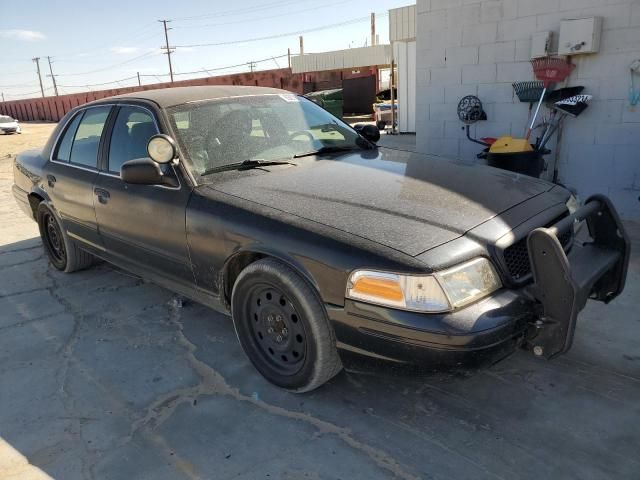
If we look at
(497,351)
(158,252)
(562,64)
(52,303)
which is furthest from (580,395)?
(562,64)

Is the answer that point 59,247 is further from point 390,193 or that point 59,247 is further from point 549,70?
point 549,70

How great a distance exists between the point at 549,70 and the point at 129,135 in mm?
4652

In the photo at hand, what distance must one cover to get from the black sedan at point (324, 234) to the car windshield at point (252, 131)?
1 centimetres

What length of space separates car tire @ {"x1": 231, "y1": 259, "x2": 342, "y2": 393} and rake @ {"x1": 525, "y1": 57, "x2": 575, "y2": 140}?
449cm

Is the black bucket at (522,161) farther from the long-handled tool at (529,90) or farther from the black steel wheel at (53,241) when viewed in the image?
the black steel wheel at (53,241)

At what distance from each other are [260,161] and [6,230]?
5.17 metres

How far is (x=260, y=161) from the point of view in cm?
331

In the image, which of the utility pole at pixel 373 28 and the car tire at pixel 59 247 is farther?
the utility pole at pixel 373 28

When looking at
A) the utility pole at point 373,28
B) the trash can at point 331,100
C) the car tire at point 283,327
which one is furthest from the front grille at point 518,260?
the utility pole at point 373,28

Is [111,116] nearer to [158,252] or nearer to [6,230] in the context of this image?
[158,252]

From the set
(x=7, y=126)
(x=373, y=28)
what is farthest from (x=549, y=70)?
(x=373, y=28)

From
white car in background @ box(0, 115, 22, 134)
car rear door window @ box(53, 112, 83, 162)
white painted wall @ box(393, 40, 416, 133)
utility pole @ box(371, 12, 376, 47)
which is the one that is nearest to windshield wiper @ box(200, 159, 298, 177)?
car rear door window @ box(53, 112, 83, 162)

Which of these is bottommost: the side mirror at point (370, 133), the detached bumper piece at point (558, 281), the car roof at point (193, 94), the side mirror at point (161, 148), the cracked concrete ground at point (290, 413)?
the cracked concrete ground at point (290, 413)

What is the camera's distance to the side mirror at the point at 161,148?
3.01 meters
